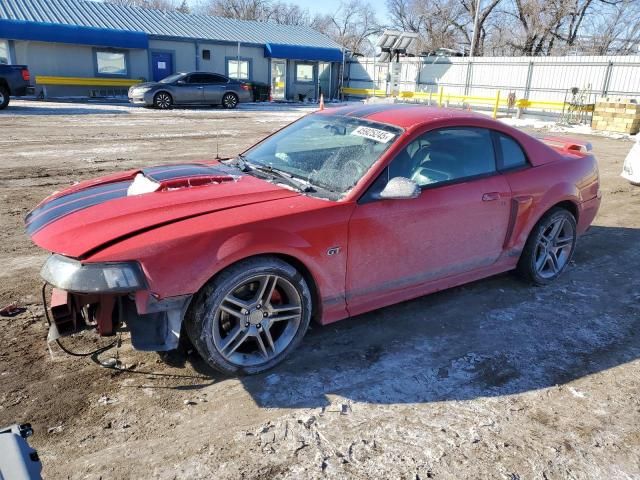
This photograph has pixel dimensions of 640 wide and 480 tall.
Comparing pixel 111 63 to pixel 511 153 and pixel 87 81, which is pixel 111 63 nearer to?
pixel 87 81

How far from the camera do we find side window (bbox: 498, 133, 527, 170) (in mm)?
4180

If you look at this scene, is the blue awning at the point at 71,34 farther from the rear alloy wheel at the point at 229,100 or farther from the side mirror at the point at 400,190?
the side mirror at the point at 400,190

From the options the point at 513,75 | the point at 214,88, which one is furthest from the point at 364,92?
the point at 214,88

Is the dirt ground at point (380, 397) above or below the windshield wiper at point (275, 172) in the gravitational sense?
below

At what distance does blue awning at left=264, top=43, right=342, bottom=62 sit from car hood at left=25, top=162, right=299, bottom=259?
26897 mm

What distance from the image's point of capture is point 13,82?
16.5 m

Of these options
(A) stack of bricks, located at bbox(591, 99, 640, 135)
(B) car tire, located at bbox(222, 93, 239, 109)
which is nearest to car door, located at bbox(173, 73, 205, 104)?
(B) car tire, located at bbox(222, 93, 239, 109)

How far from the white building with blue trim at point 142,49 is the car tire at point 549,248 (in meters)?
24.2

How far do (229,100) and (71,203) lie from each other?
2050cm

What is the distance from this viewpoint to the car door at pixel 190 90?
21016 millimetres

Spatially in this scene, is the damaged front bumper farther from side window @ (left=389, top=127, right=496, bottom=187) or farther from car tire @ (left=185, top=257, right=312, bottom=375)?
side window @ (left=389, top=127, right=496, bottom=187)

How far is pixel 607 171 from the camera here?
10.5 meters

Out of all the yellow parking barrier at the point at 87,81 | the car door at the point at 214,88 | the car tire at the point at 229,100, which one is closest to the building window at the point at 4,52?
the yellow parking barrier at the point at 87,81

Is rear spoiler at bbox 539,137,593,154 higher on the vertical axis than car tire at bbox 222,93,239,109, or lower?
higher
